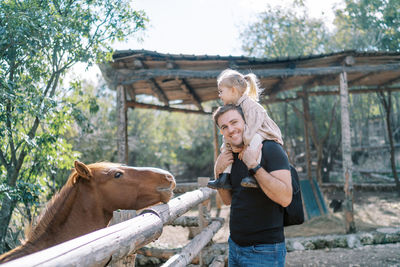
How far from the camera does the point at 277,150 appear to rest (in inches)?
72.7

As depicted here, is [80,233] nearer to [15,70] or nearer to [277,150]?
[277,150]

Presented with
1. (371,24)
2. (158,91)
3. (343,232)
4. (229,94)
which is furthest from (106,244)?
(371,24)

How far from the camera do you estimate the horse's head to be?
259 cm

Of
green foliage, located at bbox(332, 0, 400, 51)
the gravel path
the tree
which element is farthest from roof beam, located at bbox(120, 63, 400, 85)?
green foliage, located at bbox(332, 0, 400, 51)

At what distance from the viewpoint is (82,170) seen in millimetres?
2531

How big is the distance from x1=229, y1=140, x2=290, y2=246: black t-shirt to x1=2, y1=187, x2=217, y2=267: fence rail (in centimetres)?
56

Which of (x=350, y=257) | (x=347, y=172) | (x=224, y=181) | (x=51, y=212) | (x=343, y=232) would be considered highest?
(x=224, y=181)

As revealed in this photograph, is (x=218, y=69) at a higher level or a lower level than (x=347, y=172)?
higher

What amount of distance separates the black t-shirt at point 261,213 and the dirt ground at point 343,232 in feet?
12.7

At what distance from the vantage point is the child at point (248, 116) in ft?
6.23

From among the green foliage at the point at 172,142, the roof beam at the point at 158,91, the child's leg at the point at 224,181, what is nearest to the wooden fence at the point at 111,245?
the child's leg at the point at 224,181

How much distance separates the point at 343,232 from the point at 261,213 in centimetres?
560

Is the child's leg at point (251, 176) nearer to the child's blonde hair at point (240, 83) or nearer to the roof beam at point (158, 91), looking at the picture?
the child's blonde hair at point (240, 83)

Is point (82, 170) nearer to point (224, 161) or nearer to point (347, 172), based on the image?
point (224, 161)
